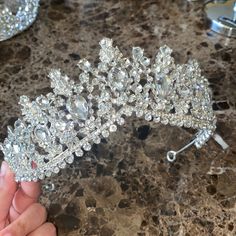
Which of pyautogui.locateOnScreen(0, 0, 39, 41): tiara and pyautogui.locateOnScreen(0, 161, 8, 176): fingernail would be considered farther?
pyautogui.locateOnScreen(0, 0, 39, 41): tiara

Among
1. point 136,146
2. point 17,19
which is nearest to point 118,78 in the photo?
point 136,146

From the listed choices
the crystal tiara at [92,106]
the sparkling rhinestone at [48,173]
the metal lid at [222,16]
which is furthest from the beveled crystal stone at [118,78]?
the metal lid at [222,16]

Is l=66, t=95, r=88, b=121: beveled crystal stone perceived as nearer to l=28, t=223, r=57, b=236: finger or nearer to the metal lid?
l=28, t=223, r=57, b=236: finger

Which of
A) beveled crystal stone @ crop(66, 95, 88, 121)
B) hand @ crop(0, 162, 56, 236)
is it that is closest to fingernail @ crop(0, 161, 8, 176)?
hand @ crop(0, 162, 56, 236)

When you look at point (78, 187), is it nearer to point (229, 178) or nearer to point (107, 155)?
point (107, 155)

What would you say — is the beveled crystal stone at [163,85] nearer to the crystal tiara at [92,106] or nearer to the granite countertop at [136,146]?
the crystal tiara at [92,106]

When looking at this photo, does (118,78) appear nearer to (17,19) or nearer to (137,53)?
(137,53)

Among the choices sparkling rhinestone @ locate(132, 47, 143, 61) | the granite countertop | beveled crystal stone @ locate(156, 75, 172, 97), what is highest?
sparkling rhinestone @ locate(132, 47, 143, 61)
